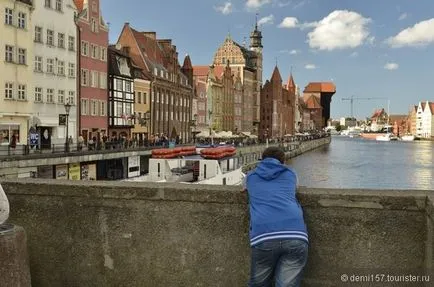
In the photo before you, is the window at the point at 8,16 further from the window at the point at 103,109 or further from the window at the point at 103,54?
the window at the point at 103,109

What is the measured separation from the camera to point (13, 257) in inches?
176

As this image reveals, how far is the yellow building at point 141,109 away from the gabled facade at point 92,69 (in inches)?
316

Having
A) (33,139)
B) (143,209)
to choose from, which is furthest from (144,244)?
(33,139)

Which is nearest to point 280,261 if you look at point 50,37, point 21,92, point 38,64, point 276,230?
point 276,230

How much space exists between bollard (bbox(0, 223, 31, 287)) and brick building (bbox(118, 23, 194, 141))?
6620cm

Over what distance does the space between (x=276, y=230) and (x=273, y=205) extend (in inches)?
9.4

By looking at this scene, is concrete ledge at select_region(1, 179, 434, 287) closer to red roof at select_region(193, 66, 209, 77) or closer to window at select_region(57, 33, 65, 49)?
window at select_region(57, 33, 65, 49)

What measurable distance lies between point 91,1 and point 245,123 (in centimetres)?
8163

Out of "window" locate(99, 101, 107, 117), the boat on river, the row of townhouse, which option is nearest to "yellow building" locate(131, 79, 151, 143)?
the row of townhouse

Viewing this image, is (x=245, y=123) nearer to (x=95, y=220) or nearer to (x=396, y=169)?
(x=396, y=169)

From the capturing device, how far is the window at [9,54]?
134ft

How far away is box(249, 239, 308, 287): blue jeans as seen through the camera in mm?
4641

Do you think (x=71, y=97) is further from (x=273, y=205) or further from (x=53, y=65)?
(x=273, y=205)

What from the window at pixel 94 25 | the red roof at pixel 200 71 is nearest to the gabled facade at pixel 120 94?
the window at pixel 94 25
